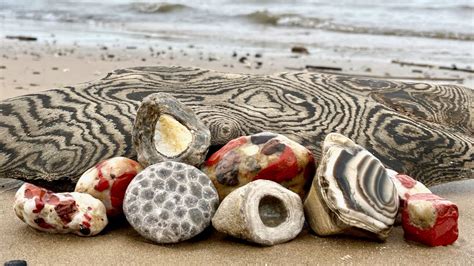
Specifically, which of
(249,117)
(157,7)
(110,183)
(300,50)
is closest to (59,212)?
(110,183)

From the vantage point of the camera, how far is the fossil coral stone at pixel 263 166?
2.68m

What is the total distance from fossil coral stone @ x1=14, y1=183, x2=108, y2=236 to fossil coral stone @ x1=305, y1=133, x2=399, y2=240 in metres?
0.81

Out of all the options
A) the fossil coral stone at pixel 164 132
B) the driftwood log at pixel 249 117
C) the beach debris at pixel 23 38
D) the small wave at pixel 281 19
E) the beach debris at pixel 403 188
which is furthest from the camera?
the small wave at pixel 281 19

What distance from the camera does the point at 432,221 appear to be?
2.48 meters

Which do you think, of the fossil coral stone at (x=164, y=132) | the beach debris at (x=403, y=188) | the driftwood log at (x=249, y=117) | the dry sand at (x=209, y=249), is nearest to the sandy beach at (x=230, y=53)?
the dry sand at (x=209, y=249)

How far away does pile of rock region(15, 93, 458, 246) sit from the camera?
2395 mm

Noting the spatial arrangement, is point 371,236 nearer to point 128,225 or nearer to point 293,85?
point 128,225

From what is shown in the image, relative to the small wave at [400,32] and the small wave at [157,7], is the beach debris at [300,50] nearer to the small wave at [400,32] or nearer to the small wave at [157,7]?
the small wave at [400,32]

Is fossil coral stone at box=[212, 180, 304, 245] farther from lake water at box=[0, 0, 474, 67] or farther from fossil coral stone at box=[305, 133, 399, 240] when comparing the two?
lake water at box=[0, 0, 474, 67]

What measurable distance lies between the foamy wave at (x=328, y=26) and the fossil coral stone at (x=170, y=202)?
1085cm

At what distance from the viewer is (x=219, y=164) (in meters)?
2.74

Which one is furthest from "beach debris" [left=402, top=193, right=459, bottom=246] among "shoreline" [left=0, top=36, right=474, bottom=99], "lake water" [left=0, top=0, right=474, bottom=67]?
"lake water" [left=0, top=0, right=474, bottom=67]

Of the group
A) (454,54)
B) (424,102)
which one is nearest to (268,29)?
(454,54)

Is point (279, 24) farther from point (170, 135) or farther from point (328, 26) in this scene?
point (170, 135)
